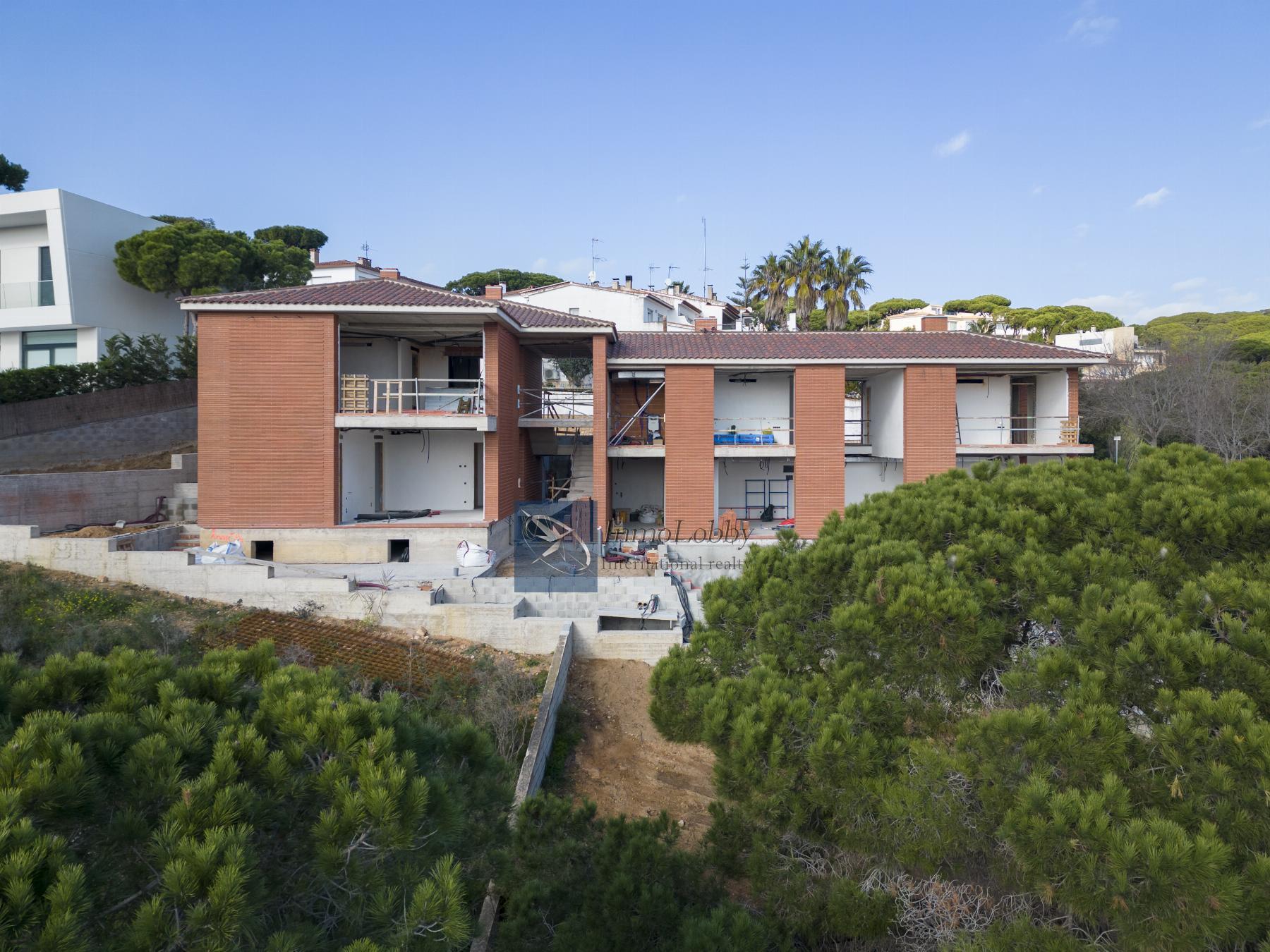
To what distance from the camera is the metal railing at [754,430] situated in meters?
25.5

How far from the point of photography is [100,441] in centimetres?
2392

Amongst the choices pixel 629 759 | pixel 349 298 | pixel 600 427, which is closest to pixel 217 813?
pixel 629 759

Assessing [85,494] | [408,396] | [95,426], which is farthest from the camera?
[95,426]

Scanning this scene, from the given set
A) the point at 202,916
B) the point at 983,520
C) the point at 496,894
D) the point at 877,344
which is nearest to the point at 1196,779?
the point at 983,520

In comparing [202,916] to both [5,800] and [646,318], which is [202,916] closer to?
[5,800]

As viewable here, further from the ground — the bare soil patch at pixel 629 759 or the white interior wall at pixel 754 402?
the white interior wall at pixel 754 402

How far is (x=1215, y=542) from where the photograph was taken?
7.30 meters

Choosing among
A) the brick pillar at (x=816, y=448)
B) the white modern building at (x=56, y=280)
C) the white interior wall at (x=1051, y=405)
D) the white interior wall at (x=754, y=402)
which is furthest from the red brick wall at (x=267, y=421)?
the white interior wall at (x=1051, y=405)

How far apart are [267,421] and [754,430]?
14666 mm

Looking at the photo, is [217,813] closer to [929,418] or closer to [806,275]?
[929,418]

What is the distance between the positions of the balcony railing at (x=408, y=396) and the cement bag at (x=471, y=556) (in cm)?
355

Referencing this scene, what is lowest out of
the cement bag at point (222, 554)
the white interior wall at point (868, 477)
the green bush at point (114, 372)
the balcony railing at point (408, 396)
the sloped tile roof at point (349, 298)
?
the cement bag at point (222, 554)

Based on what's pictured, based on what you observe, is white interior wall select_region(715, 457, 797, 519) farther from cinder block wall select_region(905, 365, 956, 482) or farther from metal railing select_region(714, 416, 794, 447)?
cinder block wall select_region(905, 365, 956, 482)

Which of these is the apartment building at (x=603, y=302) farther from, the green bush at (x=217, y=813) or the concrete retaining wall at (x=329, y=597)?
the green bush at (x=217, y=813)
